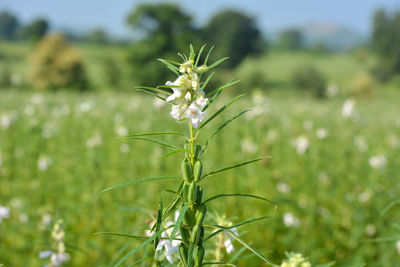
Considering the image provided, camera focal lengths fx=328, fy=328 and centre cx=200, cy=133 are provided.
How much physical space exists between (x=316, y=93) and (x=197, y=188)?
43814mm

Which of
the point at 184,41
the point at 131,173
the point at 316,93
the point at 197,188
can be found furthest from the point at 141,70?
the point at 197,188

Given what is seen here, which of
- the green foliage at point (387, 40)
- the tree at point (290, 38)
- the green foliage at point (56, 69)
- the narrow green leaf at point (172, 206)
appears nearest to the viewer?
the narrow green leaf at point (172, 206)

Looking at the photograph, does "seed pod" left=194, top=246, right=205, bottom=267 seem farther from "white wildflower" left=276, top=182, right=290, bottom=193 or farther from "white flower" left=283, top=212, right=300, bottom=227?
"white wildflower" left=276, top=182, right=290, bottom=193

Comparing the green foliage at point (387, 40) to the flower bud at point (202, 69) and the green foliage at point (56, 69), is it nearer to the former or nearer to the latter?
the green foliage at point (56, 69)

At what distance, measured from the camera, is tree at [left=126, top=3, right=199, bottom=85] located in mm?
44031

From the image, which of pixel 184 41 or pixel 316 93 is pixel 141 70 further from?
pixel 316 93

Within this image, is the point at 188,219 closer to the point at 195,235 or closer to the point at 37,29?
the point at 195,235

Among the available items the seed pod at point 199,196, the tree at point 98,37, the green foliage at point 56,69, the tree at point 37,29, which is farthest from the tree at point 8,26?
the seed pod at point 199,196

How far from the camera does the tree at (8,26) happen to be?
71450mm

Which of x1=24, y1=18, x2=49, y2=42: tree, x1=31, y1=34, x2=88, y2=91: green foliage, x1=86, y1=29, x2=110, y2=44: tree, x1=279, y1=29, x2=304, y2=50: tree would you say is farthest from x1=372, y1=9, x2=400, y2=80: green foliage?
x1=86, y1=29, x2=110, y2=44: tree

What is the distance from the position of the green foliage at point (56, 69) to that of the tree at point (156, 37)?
7.74 metres

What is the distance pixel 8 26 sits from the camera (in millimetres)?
75875

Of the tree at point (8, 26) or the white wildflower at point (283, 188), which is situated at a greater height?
the tree at point (8, 26)

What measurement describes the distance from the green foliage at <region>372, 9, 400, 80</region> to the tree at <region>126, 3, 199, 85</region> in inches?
1207
